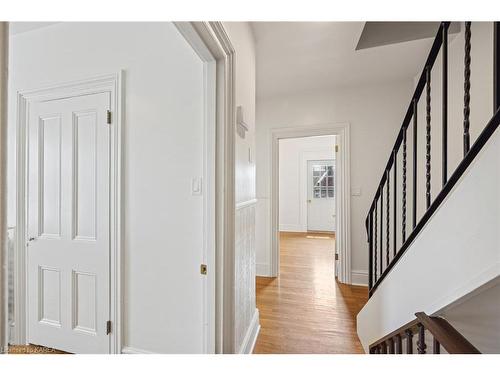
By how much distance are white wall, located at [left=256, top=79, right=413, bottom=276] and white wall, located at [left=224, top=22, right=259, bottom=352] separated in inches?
60.5

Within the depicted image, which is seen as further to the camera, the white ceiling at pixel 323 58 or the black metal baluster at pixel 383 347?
the white ceiling at pixel 323 58

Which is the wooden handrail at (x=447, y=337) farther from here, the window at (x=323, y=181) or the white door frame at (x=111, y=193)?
the window at (x=323, y=181)

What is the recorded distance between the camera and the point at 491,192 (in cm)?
71

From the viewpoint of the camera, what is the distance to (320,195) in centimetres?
701

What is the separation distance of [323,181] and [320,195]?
41 centimetres

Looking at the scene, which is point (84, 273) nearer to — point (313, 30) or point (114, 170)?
point (114, 170)

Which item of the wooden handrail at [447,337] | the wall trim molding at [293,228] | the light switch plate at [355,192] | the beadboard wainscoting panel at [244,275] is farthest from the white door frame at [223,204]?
the wall trim molding at [293,228]

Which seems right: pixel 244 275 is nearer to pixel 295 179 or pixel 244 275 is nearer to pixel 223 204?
pixel 223 204

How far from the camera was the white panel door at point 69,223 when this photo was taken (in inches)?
67.6

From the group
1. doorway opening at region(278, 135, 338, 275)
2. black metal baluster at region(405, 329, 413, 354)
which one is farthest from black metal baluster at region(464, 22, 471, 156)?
doorway opening at region(278, 135, 338, 275)

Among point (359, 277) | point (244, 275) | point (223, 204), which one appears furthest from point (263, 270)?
point (223, 204)

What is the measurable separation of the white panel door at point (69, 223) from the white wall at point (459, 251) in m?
1.83
